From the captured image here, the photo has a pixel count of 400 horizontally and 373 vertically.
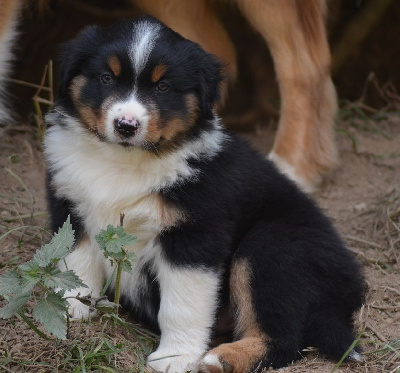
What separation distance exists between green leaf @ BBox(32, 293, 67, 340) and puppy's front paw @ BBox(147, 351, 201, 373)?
1.58 ft

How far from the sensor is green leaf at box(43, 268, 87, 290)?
3.11 meters

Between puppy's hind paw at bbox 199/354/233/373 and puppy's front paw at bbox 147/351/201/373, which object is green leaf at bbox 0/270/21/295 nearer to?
puppy's front paw at bbox 147/351/201/373

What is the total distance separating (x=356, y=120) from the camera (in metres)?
6.56

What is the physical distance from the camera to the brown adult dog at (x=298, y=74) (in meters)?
5.34

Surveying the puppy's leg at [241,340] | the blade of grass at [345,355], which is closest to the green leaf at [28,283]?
the puppy's leg at [241,340]

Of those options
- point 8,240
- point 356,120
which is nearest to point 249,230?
point 8,240

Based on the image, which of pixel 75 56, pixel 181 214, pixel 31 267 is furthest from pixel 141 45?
pixel 31 267

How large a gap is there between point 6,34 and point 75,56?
5.29 ft

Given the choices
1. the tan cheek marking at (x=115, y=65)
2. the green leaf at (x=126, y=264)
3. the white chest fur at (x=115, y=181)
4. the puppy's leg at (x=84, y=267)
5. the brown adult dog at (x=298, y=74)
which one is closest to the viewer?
the green leaf at (x=126, y=264)

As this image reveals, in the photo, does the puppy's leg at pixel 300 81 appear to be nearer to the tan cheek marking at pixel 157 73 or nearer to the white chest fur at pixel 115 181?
the white chest fur at pixel 115 181

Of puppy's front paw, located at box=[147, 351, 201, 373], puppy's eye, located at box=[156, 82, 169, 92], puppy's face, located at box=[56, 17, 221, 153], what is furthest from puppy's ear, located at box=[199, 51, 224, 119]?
puppy's front paw, located at box=[147, 351, 201, 373]

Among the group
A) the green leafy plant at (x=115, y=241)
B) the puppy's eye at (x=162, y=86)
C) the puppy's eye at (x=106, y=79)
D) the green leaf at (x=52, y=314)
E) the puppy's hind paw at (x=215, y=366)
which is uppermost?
the puppy's eye at (x=162, y=86)

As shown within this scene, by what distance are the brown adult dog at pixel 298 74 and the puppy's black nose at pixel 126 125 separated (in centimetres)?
225

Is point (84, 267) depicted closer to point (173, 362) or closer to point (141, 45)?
point (173, 362)
